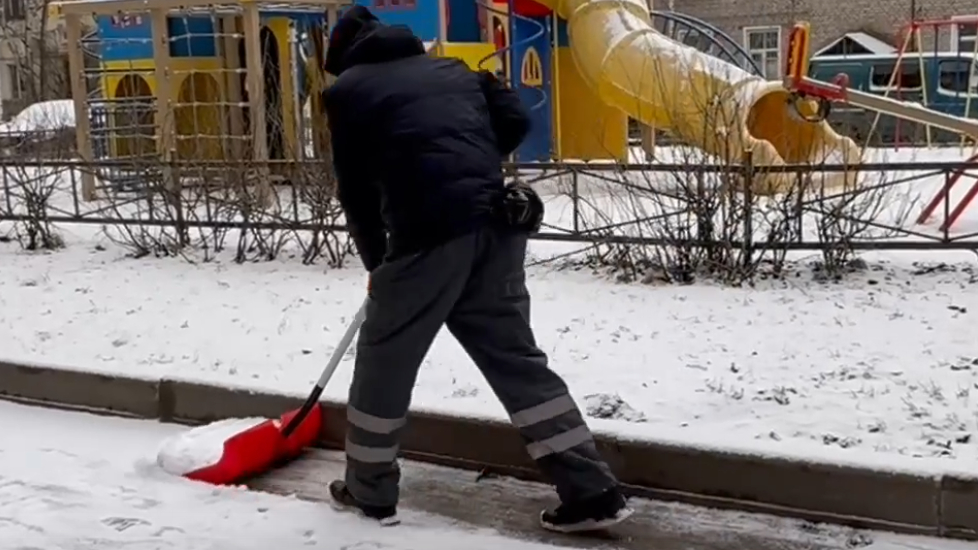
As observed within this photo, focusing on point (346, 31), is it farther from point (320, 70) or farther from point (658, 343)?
point (320, 70)

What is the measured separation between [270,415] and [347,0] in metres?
11.2

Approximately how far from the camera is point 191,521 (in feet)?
14.9

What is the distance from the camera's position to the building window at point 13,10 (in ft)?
151

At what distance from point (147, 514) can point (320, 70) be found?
8.06 m

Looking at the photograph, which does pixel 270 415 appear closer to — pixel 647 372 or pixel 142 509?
pixel 142 509

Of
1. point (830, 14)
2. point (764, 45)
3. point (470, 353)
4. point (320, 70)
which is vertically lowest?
point (470, 353)

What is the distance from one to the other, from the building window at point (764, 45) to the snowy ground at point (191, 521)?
3121 centimetres

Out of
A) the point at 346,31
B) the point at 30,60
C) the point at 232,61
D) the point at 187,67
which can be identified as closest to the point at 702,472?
the point at 346,31

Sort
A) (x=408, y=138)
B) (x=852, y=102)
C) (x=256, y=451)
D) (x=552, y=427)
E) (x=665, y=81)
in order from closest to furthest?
(x=408, y=138), (x=552, y=427), (x=256, y=451), (x=852, y=102), (x=665, y=81)

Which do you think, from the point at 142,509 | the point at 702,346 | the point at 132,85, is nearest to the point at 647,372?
the point at 702,346

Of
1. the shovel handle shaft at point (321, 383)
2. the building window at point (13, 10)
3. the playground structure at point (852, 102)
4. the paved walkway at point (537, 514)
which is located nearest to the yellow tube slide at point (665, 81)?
the playground structure at point (852, 102)

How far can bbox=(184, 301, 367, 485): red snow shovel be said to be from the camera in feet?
16.2

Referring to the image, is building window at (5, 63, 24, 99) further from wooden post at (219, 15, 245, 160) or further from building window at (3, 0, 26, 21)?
wooden post at (219, 15, 245, 160)

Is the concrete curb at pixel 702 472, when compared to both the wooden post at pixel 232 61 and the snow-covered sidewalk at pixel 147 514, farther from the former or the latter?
the wooden post at pixel 232 61
